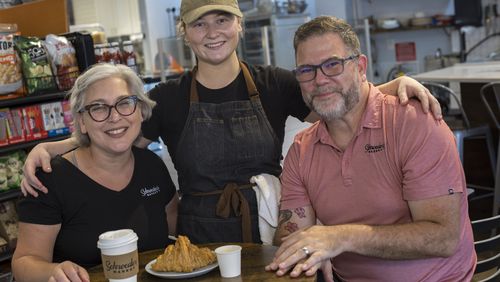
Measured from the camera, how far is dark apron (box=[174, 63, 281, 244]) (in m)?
2.31

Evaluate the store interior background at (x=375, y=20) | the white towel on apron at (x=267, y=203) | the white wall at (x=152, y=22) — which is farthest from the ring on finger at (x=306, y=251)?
the white wall at (x=152, y=22)

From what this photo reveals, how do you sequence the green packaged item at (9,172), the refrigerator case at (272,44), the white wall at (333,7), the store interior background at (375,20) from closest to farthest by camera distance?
1. the green packaged item at (9,172)
2. the refrigerator case at (272,44)
3. the store interior background at (375,20)
4. the white wall at (333,7)

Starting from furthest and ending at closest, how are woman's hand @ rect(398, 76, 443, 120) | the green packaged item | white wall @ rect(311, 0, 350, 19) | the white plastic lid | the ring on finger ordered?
white wall @ rect(311, 0, 350, 19) < the green packaged item < woman's hand @ rect(398, 76, 443, 120) < the ring on finger < the white plastic lid

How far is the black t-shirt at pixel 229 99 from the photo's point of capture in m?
2.39

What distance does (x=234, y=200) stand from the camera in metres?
2.31

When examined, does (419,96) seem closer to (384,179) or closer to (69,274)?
(384,179)

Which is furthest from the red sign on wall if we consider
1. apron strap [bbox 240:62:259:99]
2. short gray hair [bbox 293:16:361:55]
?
short gray hair [bbox 293:16:361:55]

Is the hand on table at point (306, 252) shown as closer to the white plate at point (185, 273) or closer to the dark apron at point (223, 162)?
the white plate at point (185, 273)

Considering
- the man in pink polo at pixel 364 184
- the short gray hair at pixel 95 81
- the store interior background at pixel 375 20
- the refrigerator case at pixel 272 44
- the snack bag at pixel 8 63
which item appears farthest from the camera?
the store interior background at pixel 375 20

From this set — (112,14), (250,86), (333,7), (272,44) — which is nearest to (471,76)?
(272,44)

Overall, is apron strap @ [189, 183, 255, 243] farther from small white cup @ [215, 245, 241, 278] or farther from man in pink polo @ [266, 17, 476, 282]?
small white cup @ [215, 245, 241, 278]

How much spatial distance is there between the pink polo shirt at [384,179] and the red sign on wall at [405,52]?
6038mm

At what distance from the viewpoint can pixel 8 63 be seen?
3.32 metres

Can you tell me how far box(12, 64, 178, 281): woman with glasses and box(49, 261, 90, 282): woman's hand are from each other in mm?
263
